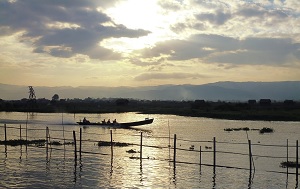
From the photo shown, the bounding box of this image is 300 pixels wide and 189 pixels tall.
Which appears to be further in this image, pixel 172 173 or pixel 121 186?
pixel 172 173

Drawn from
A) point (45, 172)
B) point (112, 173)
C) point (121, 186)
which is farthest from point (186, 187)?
point (45, 172)

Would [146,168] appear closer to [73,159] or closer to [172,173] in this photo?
[172,173]

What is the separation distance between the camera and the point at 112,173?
1853cm

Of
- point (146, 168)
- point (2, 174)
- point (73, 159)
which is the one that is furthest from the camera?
point (73, 159)

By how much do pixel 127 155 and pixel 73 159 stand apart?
4237 mm

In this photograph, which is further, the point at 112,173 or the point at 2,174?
the point at 112,173

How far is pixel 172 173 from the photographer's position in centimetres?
1886

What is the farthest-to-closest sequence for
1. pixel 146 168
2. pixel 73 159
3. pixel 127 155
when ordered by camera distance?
pixel 127 155, pixel 73 159, pixel 146 168

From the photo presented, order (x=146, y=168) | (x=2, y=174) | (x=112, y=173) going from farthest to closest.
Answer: (x=146, y=168), (x=112, y=173), (x=2, y=174)

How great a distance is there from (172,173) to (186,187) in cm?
292

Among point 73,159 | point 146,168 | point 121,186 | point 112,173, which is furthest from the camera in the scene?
point 73,159

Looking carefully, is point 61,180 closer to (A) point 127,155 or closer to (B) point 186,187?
(B) point 186,187

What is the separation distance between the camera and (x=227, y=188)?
16062mm

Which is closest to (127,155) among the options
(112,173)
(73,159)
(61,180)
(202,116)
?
(73,159)
